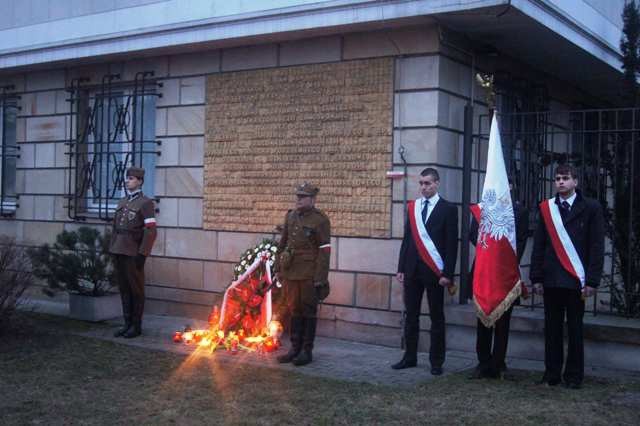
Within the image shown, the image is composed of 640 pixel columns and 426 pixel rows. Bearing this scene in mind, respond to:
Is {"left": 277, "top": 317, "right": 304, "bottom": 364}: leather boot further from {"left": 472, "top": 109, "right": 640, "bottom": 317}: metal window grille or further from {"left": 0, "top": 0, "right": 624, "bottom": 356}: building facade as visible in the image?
{"left": 472, "top": 109, "right": 640, "bottom": 317}: metal window grille

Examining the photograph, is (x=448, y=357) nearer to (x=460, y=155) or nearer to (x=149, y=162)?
(x=460, y=155)

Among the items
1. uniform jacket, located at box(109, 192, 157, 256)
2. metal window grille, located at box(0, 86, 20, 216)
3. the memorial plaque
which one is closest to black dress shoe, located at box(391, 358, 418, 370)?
the memorial plaque

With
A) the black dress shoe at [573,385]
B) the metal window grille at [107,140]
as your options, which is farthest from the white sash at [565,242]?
the metal window grille at [107,140]

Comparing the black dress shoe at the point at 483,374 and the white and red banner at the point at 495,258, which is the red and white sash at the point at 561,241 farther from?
the black dress shoe at the point at 483,374

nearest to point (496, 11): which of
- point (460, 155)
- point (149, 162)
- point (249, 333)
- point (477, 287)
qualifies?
point (460, 155)

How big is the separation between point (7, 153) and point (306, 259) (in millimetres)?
7055

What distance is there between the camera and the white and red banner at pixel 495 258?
679 cm

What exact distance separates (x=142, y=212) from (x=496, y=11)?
4.26 metres

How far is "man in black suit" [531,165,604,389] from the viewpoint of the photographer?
20.8ft

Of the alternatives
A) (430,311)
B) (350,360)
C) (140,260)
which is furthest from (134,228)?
(430,311)

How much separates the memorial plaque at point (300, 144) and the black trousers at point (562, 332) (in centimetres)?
218

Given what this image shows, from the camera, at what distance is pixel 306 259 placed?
735cm

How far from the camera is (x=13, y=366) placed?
7363 millimetres

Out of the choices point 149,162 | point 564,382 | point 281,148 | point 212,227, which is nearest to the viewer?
point 564,382
